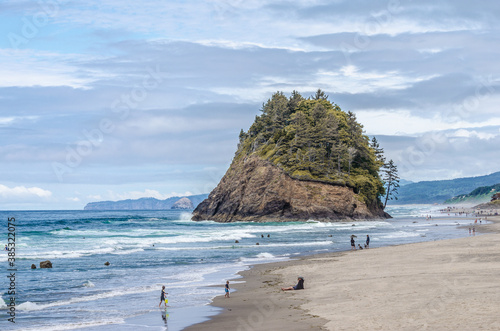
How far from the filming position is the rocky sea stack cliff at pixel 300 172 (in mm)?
101500

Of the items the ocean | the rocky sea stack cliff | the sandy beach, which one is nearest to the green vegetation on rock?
the rocky sea stack cliff

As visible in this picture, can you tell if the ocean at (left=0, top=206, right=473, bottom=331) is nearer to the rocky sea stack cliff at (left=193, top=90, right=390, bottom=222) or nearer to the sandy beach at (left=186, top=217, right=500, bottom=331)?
the sandy beach at (left=186, top=217, right=500, bottom=331)

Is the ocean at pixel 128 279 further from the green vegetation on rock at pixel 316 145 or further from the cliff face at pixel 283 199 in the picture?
the green vegetation on rock at pixel 316 145

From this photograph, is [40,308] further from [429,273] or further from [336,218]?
[336,218]

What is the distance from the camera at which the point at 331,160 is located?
111 m

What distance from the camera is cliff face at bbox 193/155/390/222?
100 meters

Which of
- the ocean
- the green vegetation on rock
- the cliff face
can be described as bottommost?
the ocean

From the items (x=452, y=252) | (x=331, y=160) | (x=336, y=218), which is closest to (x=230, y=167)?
(x=331, y=160)

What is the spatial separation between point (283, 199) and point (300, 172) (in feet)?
24.0

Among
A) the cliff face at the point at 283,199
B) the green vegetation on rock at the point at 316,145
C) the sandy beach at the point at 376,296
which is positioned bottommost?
the sandy beach at the point at 376,296

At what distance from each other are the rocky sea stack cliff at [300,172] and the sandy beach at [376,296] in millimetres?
66395

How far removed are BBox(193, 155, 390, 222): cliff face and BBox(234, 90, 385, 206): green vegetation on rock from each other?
77.0 inches

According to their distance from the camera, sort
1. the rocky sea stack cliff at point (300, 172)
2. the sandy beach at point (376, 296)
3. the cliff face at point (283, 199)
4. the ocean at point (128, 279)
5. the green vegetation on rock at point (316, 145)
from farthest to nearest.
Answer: the green vegetation on rock at point (316, 145), the rocky sea stack cliff at point (300, 172), the cliff face at point (283, 199), the ocean at point (128, 279), the sandy beach at point (376, 296)

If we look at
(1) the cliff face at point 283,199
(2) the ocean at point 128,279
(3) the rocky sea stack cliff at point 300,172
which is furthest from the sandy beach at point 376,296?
(3) the rocky sea stack cliff at point 300,172
